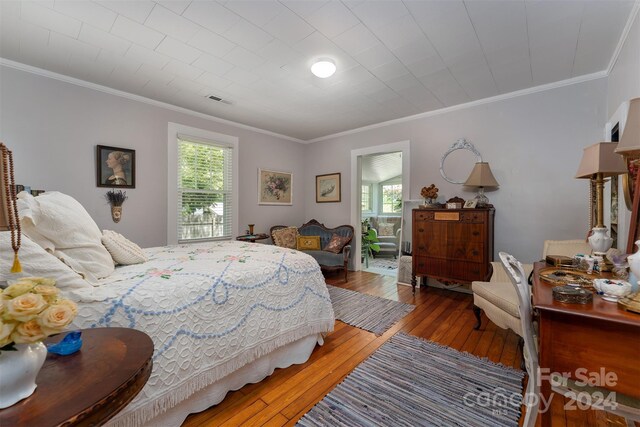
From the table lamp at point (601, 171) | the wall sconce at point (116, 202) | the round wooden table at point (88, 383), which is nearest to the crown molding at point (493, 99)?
the table lamp at point (601, 171)

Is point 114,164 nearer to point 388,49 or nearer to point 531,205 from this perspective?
point 388,49

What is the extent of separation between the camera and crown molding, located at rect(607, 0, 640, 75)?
6.01 feet

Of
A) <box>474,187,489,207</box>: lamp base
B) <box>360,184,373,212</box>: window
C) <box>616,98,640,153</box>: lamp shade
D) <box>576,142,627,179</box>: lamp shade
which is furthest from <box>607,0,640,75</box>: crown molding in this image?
<box>360,184,373,212</box>: window

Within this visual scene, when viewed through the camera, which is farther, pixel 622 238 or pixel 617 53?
pixel 617 53

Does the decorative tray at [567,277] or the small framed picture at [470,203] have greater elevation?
the small framed picture at [470,203]

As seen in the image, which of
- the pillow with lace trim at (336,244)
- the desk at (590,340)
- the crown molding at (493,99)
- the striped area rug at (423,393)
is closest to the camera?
the desk at (590,340)

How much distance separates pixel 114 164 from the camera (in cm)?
313

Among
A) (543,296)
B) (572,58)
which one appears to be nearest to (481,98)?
(572,58)

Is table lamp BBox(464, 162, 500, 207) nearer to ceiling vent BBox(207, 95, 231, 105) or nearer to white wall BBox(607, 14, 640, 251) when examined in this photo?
white wall BBox(607, 14, 640, 251)

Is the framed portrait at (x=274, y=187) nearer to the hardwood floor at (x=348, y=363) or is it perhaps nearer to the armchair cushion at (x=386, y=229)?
the hardwood floor at (x=348, y=363)

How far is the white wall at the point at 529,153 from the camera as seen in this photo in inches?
114

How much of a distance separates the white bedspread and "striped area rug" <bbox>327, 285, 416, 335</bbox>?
63 centimetres

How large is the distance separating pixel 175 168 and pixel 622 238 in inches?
190

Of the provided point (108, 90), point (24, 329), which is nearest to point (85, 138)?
point (108, 90)
